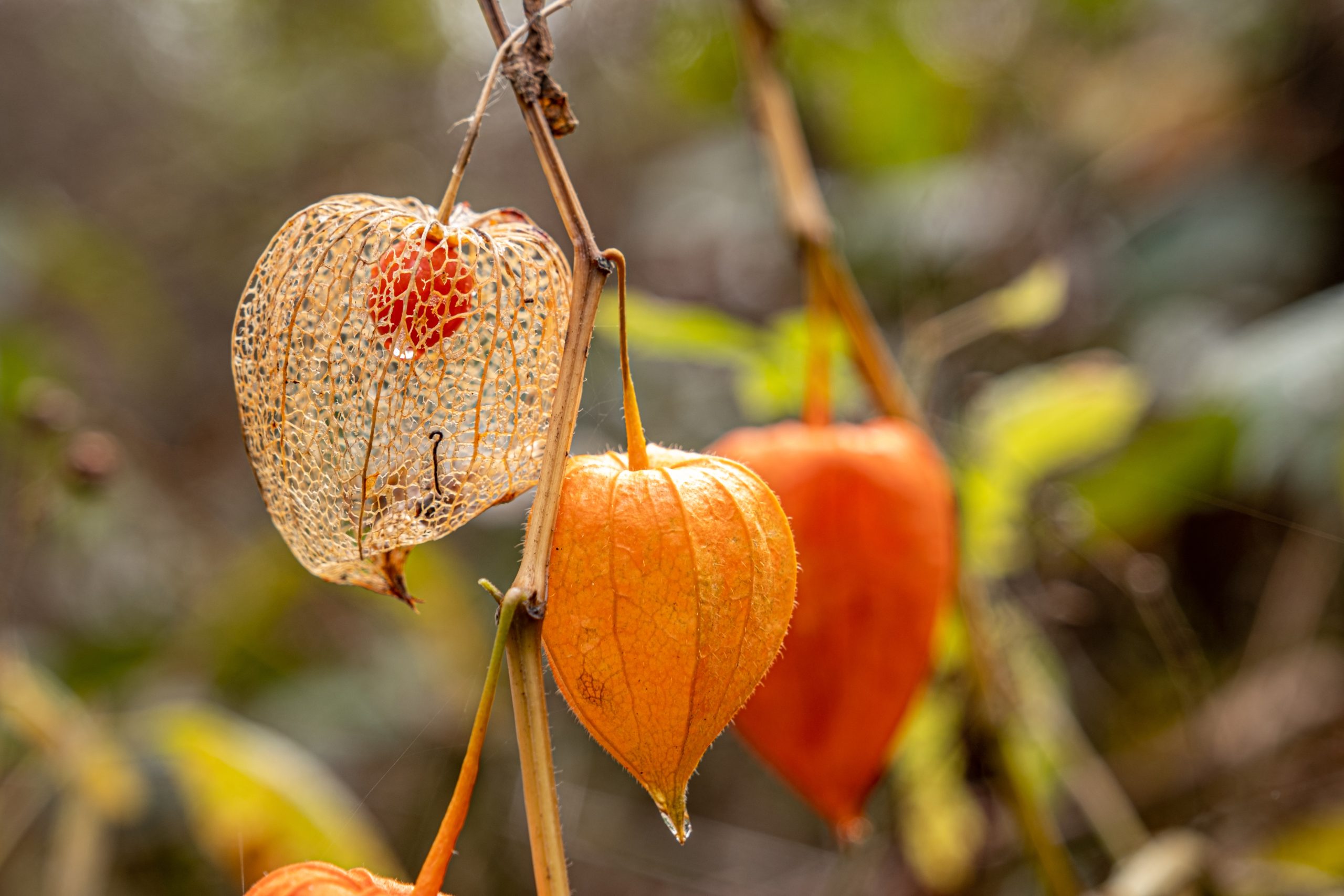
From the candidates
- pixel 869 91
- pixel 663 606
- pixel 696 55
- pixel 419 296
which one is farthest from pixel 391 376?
pixel 696 55

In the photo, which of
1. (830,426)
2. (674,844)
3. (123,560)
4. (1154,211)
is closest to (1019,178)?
(1154,211)

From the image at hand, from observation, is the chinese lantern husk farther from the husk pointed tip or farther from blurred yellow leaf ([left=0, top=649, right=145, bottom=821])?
blurred yellow leaf ([left=0, top=649, right=145, bottom=821])

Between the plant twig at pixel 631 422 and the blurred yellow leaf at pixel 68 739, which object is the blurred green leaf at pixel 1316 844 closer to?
the plant twig at pixel 631 422

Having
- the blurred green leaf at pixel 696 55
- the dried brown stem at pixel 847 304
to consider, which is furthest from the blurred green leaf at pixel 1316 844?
the blurred green leaf at pixel 696 55

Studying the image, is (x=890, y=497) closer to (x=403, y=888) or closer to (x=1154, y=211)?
(x=403, y=888)

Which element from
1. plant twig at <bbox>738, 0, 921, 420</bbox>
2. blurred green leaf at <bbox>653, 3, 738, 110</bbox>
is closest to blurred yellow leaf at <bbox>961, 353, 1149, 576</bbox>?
plant twig at <bbox>738, 0, 921, 420</bbox>

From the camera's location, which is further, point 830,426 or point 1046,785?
point 1046,785

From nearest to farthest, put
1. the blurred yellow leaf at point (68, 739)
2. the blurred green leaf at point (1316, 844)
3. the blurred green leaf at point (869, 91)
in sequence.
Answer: the blurred yellow leaf at point (68, 739)
the blurred green leaf at point (1316, 844)
the blurred green leaf at point (869, 91)
